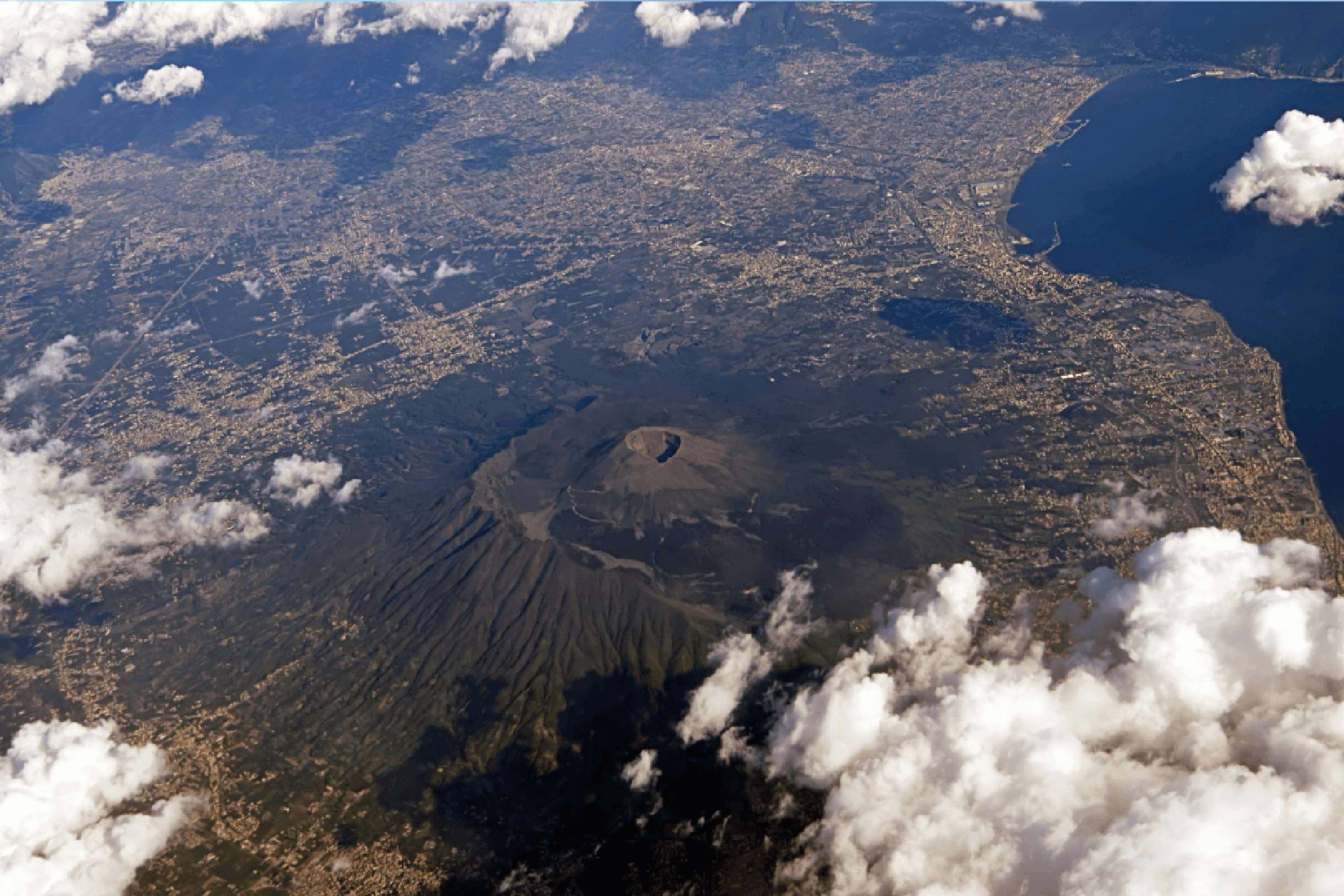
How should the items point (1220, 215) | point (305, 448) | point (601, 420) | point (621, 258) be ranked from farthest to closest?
point (621, 258) < point (1220, 215) < point (305, 448) < point (601, 420)

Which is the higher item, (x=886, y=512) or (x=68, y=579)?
(x=886, y=512)

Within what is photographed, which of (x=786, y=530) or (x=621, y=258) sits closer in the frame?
(x=786, y=530)

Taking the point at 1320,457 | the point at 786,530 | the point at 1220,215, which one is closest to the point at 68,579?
the point at 786,530

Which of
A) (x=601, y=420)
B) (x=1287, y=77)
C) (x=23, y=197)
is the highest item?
(x=1287, y=77)

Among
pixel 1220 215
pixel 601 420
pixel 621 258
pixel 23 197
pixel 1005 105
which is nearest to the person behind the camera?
pixel 601 420

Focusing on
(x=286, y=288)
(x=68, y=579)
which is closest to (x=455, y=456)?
(x=68, y=579)

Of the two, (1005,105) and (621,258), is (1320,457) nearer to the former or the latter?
(621,258)
